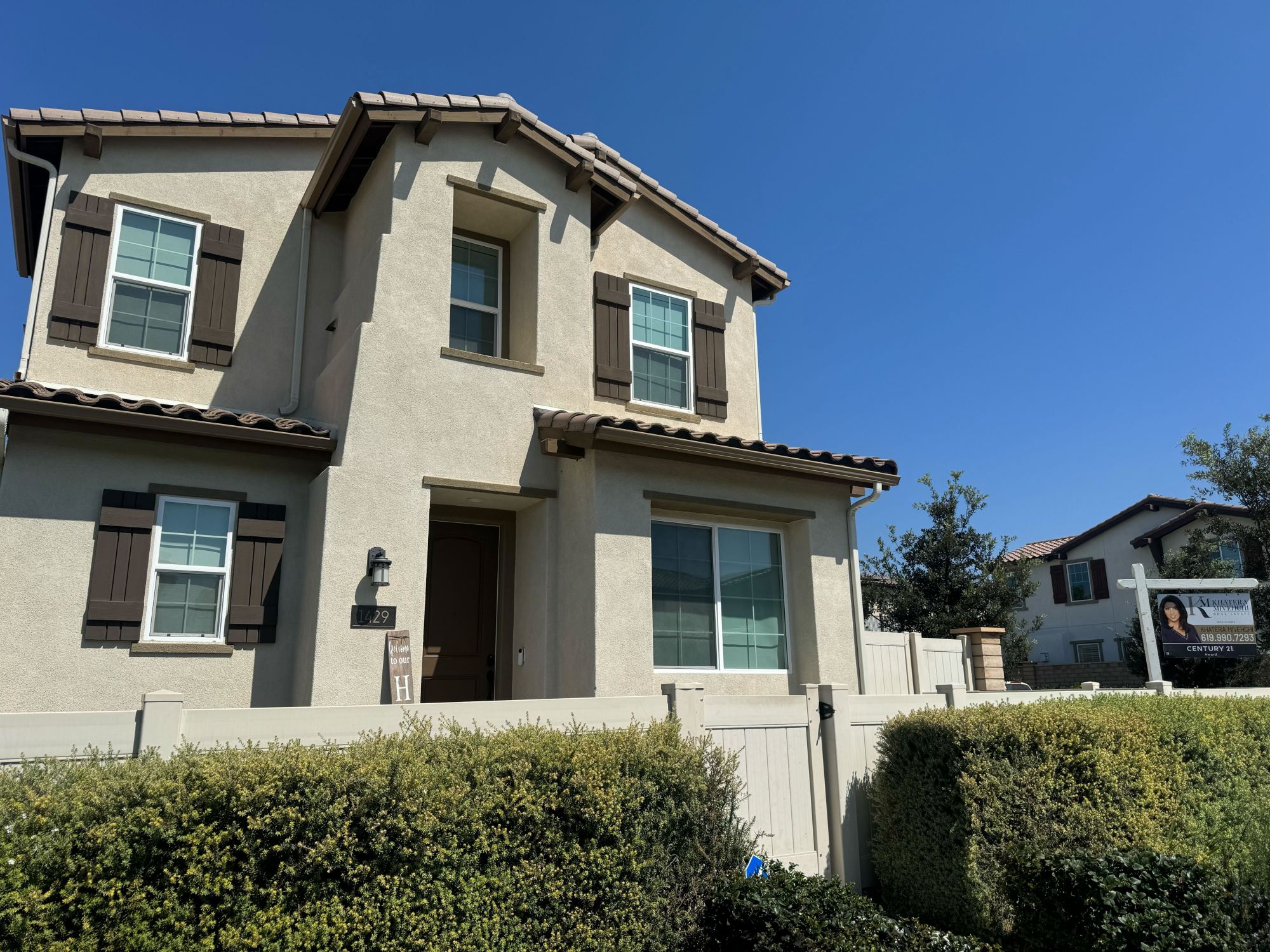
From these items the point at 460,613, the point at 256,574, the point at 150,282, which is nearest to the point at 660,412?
the point at 460,613

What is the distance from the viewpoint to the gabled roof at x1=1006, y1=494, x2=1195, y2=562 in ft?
99.0

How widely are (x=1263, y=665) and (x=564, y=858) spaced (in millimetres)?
21881

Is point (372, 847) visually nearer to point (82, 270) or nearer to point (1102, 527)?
point (82, 270)

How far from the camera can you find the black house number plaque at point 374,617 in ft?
26.1

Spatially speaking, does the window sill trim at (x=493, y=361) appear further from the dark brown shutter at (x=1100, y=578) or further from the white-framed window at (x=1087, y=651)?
the dark brown shutter at (x=1100, y=578)

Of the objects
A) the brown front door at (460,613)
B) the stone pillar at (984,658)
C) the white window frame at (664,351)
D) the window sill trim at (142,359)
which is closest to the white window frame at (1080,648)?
the stone pillar at (984,658)

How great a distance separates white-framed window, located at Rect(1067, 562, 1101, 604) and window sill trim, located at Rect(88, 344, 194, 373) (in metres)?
33.3

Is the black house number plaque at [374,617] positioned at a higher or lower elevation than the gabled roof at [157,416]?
lower

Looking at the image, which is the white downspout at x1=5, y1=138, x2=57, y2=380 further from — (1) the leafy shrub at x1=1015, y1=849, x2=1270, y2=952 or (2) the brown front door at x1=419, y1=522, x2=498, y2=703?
(1) the leafy shrub at x1=1015, y1=849, x2=1270, y2=952

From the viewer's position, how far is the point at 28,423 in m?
7.64

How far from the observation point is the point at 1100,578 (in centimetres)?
3259

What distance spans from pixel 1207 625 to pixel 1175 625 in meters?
0.46

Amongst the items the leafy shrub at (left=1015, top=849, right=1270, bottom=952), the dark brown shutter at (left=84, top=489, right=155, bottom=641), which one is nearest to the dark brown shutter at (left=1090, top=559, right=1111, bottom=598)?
the leafy shrub at (left=1015, top=849, right=1270, bottom=952)

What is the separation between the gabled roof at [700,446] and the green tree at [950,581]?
921 cm
